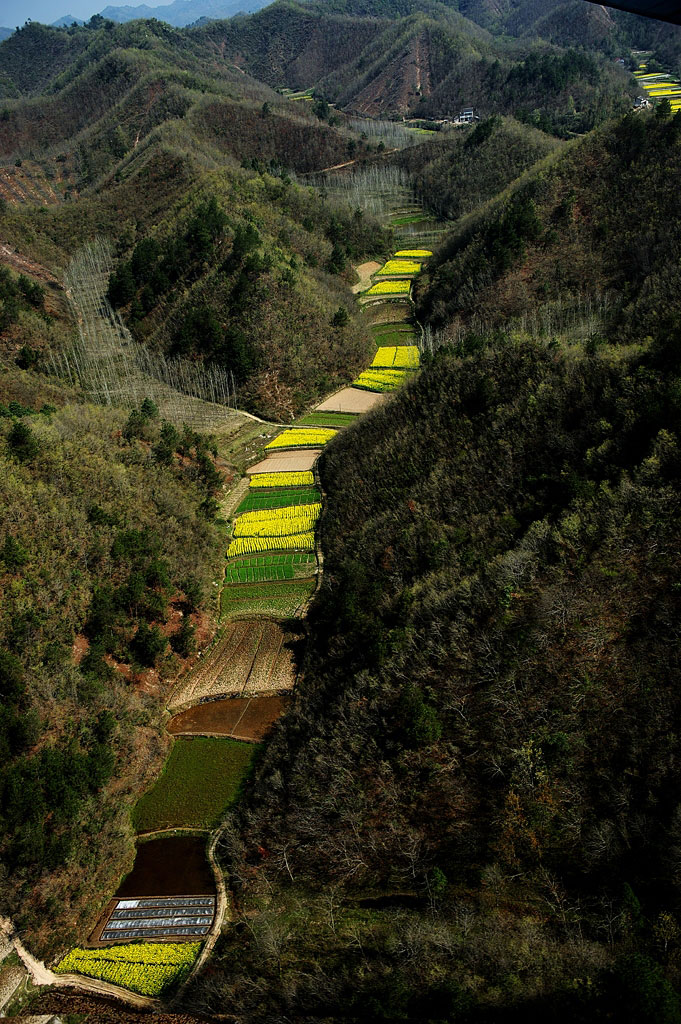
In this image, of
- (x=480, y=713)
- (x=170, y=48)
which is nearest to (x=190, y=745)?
(x=480, y=713)

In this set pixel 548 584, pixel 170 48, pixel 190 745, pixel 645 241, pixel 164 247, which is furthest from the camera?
pixel 170 48

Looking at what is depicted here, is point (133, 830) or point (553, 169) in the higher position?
point (553, 169)

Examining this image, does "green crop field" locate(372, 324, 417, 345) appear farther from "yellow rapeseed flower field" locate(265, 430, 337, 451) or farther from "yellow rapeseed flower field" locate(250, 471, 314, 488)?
"yellow rapeseed flower field" locate(250, 471, 314, 488)

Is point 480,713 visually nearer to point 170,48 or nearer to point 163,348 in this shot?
point 163,348

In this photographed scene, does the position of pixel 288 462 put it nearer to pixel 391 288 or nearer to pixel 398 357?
pixel 398 357

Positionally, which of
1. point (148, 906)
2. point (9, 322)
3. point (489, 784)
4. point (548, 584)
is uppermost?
point (9, 322)

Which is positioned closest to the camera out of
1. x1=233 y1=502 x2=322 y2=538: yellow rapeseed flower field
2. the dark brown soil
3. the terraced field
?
the terraced field

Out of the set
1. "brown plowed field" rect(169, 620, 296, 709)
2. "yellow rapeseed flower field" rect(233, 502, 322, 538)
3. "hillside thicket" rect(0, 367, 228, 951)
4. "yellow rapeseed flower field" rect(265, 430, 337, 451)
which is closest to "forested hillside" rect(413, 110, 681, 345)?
"yellow rapeseed flower field" rect(265, 430, 337, 451)

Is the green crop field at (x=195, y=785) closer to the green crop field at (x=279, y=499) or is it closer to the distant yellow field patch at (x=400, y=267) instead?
the green crop field at (x=279, y=499)
